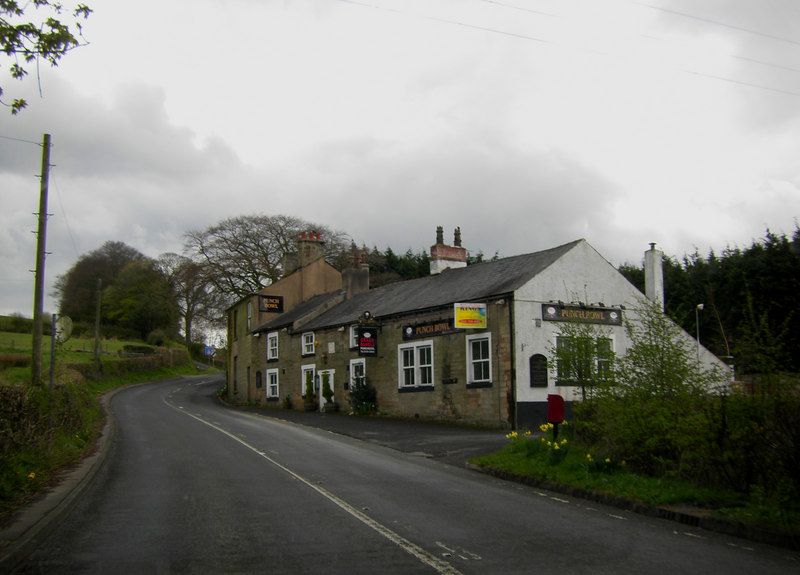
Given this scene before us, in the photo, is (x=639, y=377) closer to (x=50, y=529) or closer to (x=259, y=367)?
(x=50, y=529)

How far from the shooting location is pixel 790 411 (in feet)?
28.7

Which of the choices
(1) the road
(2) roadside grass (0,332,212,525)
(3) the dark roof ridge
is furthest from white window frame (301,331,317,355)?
(1) the road

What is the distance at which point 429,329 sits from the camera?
1098 inches

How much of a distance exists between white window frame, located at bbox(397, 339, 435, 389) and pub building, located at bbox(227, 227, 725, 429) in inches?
1.8

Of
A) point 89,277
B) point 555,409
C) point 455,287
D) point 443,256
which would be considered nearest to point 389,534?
point 555,409

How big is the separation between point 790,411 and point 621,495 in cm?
287

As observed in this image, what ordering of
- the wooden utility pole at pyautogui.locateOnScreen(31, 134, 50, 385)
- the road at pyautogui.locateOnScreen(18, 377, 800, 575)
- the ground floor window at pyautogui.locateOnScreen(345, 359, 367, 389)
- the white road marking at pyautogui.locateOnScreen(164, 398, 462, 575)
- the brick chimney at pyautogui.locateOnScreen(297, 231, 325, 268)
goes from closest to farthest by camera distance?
the white road marking at pyautogui.locateOnScreen(164, 398, 462, 575) < the road at pyautogui.locateOnScreen(18, 377, 800, 575) < the wooden utility pole at pyautogui.locateOnScreen(31, 134, 50, 385) < the ground floor window at pyautogui.locateOnScreen(345, 359, 367, 389) < the brick chimney at pyautogui.locateOnScreen(297, 231, 325, 268)

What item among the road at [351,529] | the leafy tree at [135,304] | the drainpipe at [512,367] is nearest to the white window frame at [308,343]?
the drainpipe at [512,367]

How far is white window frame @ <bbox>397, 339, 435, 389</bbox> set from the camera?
28062mm

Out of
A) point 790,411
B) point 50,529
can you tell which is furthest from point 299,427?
point 790,411

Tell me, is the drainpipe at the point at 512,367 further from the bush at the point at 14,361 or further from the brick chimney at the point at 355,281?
the bush at the point at 14,361

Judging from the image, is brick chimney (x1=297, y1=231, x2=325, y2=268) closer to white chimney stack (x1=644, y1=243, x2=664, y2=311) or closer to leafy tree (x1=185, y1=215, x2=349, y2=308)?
leafy tree (x1=185, y1=215, x2=349, y2=308)

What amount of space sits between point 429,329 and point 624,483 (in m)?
17.1

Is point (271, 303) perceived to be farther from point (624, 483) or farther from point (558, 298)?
point (624, 483)
